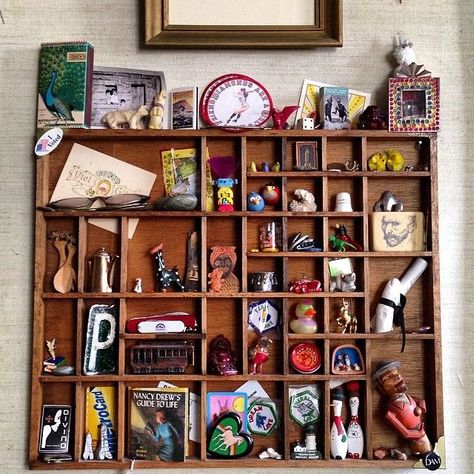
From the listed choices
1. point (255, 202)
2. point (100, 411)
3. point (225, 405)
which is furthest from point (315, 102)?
point (100, 411)

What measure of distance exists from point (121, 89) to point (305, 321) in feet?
2.40

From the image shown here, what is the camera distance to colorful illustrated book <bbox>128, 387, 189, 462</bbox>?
1.48 m

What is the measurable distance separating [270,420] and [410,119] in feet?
2.64

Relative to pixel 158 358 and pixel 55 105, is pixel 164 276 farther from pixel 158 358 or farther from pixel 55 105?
pixel 55 105

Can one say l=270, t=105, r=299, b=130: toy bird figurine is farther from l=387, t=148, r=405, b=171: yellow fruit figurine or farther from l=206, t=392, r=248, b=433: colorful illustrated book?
l=206, t=392, r=248, b=433: colorful illustrated book

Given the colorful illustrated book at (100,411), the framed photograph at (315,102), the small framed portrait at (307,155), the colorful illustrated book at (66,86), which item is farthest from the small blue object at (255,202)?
the colorful illustrated book at (100,411)

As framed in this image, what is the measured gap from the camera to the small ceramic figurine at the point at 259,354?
58.7 inches

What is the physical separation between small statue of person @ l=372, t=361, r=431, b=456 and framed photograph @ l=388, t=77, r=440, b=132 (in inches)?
22.8

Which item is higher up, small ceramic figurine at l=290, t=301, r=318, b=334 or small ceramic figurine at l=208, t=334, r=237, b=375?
small ceramic figurine at l=290, t=301, r=318, b=334

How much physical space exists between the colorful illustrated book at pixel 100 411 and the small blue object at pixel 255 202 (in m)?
0.55

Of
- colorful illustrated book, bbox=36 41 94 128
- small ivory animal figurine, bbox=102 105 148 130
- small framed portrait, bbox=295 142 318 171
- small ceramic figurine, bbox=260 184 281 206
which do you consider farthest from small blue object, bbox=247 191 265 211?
colorful illustrated book, bbox=36 41 94 128

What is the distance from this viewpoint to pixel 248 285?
59.9 inches

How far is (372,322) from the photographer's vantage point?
60.1 inches

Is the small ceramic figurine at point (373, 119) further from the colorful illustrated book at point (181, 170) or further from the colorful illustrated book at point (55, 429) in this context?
the colorful illustrated book at point (55, 429)
